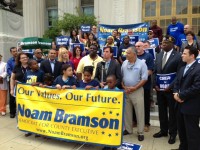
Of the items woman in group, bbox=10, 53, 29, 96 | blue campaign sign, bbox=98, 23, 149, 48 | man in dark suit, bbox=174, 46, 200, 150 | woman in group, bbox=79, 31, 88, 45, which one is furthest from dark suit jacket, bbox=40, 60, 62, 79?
blue campaign sign, bbox=98, 23, 149, 48

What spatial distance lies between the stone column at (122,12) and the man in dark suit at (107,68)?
38.2 ft

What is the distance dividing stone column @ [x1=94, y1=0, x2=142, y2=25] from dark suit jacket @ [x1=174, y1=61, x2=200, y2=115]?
13.1m

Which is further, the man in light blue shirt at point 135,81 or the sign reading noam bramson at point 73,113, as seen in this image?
the man in light blue shirt at point 135,81

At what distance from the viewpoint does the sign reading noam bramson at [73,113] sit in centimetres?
466

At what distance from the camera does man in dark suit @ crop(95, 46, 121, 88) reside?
5.54 metres

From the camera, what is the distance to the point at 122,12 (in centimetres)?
1697

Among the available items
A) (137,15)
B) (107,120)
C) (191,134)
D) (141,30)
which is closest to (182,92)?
Result: (191,134)

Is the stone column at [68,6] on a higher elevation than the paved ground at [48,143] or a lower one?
higher

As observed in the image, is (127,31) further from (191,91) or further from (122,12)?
(122,12)

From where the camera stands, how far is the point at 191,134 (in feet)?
13.8

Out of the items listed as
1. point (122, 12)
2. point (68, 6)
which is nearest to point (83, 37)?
point (122, 12)

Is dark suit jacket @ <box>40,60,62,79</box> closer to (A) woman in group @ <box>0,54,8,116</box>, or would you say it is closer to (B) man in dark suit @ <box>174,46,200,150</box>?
(A) woman in group @ <box>0,54,8,116</box>

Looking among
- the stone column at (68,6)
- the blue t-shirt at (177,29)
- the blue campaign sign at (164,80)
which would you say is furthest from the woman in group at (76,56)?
the stone column at (68,6)

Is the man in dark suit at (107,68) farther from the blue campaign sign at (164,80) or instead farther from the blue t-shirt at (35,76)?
the blue t-shirt at (35,76)
